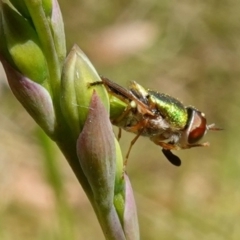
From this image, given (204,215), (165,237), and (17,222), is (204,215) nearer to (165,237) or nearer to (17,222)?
(165,237)

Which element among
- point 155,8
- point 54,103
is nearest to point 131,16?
point 155,8

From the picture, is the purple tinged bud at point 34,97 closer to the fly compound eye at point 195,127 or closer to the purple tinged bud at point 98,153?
the purple tinged bud at point 98,153

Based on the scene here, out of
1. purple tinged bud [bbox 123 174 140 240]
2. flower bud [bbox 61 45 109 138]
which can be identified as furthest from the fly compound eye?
flower bud [bbox 61 45 109 138]

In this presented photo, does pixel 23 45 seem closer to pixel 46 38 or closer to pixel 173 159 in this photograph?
pixel 46 38

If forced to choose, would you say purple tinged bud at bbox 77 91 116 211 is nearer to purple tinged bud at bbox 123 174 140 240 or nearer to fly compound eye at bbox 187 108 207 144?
purple tinged bud at bbox 123 174 140 240

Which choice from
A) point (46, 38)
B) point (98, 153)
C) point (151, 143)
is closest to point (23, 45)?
point (46, 38)

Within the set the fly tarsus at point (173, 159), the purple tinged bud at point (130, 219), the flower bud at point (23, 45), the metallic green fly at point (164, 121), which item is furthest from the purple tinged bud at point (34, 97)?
the fly tarsus at point (173, 159)
